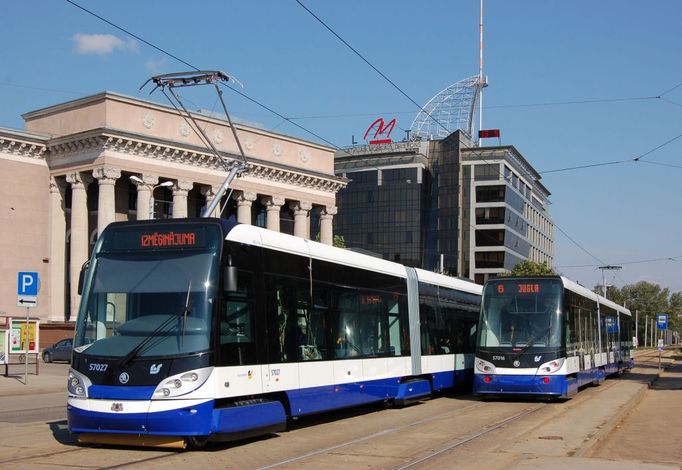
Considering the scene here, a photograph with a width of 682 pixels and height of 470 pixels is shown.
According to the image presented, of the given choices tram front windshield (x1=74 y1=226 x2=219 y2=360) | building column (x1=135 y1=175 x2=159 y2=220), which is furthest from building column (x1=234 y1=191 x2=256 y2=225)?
tram front windshield (x1=74 y1=226 x2=219 y2=360)

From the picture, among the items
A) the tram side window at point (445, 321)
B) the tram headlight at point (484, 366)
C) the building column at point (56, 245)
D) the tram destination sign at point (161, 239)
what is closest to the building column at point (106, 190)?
the building column at point (56, 245)

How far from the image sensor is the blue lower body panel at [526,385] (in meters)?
21.4

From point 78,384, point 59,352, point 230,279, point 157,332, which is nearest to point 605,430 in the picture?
point 230,279

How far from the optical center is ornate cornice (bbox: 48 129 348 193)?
Result: 180 feet

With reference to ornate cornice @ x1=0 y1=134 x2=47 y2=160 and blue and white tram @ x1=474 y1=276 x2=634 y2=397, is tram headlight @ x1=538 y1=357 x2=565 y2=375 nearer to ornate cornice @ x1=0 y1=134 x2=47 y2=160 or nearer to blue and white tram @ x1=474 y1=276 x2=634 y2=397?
blue and white tram @ x1=474 y1=276 x2=634 y2=397

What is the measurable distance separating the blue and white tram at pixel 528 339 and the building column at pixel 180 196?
129 ft

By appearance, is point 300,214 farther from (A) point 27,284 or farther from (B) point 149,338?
(B) point 149,338

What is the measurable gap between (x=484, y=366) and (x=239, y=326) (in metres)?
11.2

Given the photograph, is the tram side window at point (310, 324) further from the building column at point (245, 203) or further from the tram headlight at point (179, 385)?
the building column at point (245, 203)

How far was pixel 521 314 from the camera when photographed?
22.3m

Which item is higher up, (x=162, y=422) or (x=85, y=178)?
(x=85, y=178)

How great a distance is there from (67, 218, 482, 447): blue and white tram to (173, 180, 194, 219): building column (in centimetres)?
4541

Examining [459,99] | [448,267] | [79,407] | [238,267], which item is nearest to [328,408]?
[238,267]

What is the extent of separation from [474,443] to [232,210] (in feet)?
181
